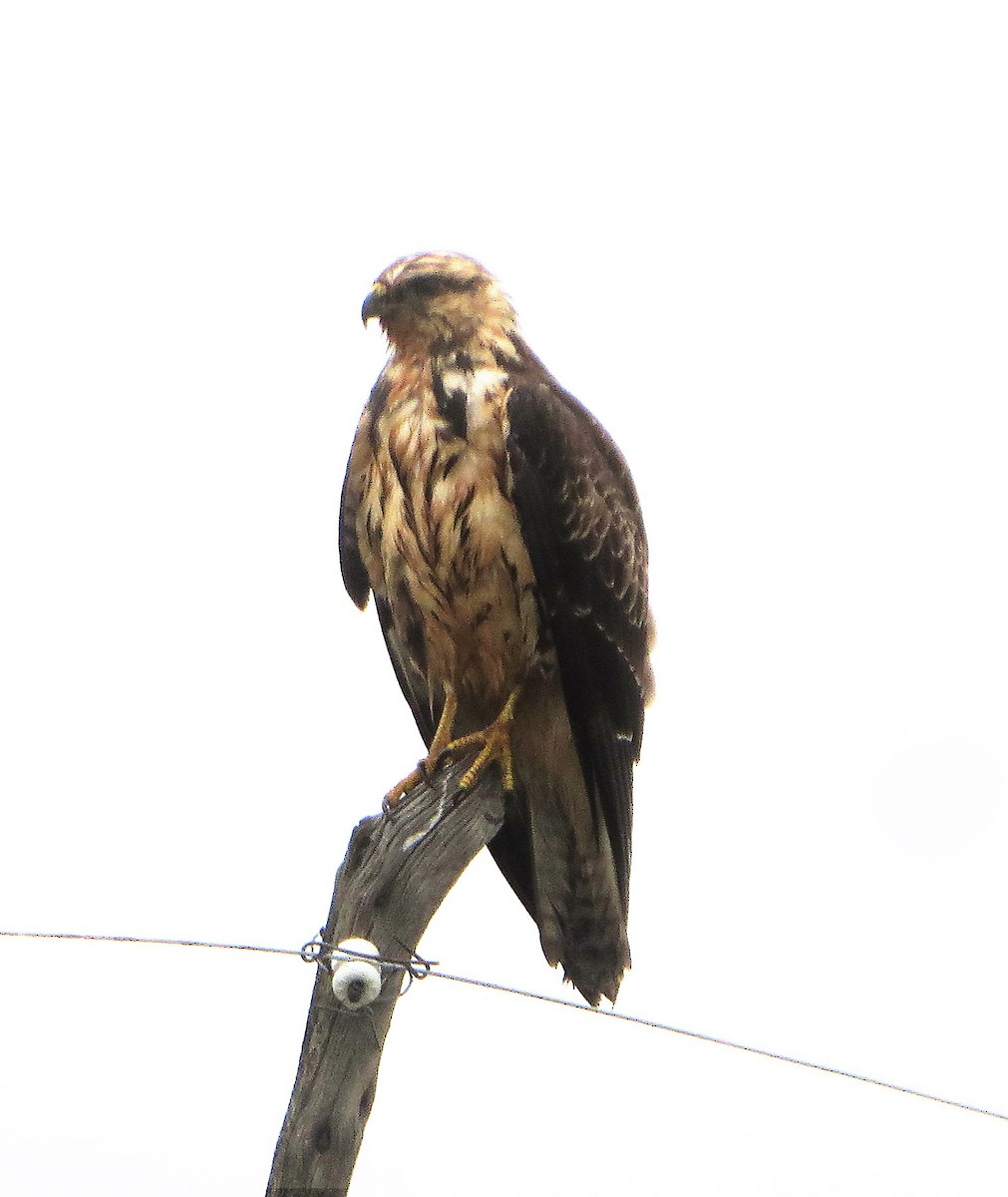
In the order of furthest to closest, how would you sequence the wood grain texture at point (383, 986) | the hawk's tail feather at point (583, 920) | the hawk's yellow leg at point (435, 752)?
the hawk's tail feather at point (583, 920)
the hawk's yellow leg at point (435, 752)
the wood grain texture at point (383, 986)

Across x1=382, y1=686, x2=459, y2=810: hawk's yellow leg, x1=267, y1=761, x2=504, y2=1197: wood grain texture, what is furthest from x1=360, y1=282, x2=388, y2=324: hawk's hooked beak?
x1=267, y1=761, x2=504, y2=1197: wood grain texture

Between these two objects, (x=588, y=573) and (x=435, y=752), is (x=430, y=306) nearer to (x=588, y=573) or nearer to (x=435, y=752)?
(x=588, y=573)

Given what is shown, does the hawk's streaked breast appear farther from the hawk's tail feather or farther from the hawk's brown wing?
the hawk's tail feather

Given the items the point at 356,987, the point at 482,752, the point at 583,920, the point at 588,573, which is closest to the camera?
the point at 356,987

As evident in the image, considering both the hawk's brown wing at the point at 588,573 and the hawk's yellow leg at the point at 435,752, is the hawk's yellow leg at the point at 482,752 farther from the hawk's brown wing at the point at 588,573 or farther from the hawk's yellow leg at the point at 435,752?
the hawk's brown wing at the point at 588,573

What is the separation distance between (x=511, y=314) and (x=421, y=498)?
78 cm

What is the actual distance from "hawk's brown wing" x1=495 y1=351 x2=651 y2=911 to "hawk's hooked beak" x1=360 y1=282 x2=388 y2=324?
1.53 ft

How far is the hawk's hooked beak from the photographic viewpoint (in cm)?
465

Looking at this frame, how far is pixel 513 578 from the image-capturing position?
4383 millimetres

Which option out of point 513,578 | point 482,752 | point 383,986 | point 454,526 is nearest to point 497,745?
point 482,752

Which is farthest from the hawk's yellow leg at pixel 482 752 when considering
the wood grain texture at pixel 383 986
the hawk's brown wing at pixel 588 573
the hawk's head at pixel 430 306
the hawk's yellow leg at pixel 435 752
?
the hawk's head at pixel 430 306

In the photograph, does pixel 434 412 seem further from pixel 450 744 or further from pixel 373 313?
pixel 450 744

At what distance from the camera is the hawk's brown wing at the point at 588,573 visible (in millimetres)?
4352

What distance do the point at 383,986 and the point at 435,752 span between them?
1.35 m
